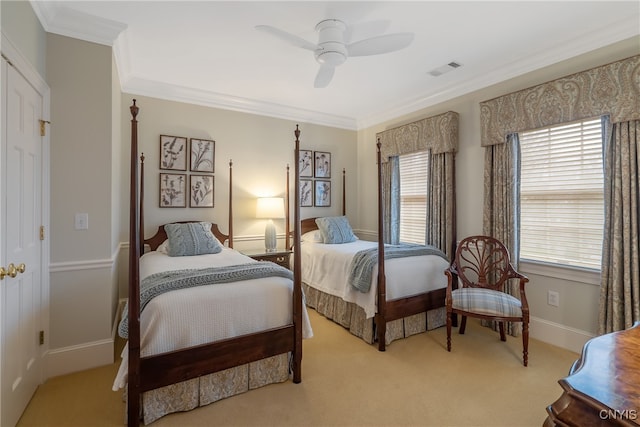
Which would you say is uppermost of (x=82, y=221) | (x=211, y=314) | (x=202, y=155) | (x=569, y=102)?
(x=569, y=102)

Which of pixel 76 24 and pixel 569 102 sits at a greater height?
pixel 76 24

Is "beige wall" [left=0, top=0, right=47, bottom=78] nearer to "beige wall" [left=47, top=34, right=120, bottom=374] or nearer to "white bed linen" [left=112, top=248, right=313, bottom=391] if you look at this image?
"beige wall" [left=47, top=34, right=120, bottom=374]

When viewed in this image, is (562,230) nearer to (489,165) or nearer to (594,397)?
(489,165)

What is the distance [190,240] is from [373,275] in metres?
1.97

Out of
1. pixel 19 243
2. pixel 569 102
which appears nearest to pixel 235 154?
pixel 19 243

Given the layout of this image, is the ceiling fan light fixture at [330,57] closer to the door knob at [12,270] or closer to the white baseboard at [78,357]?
the door knob at [12,270]

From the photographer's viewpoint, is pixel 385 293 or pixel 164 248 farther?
pixel 164 248

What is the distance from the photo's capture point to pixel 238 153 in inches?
166

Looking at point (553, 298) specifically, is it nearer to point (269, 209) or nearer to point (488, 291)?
point (488, 291)

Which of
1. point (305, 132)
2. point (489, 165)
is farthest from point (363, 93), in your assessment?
point (489, 165)

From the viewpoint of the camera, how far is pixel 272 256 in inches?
153

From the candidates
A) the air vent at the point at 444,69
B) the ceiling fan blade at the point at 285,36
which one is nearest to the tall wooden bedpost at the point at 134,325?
the ceiling fan blade at the point at 285,36

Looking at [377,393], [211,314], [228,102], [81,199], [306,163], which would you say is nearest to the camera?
[211,314]

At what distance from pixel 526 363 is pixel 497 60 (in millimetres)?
2773
